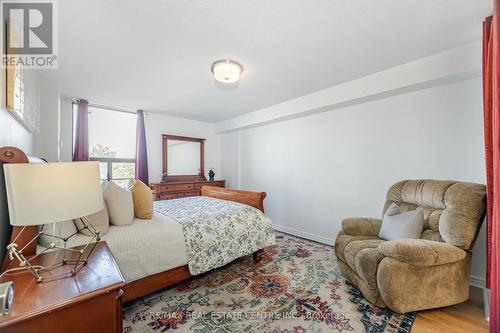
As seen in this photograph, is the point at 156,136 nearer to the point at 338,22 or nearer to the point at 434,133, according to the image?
the point at 338,22

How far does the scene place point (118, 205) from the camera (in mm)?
1904

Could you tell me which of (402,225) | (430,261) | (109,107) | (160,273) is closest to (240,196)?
(160,273)

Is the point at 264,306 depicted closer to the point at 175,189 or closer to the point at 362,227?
the point at 362,227

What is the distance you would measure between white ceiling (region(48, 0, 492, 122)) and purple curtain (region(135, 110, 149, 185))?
3.79ft

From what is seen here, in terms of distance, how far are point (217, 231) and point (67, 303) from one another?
60.0 inches

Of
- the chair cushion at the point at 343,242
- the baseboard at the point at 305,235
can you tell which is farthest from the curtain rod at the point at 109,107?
the chair cushion at the point at 343,242

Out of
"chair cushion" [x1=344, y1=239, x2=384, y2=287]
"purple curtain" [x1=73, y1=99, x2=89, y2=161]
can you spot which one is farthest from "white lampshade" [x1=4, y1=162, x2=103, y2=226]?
"purple curtain" [x1=73, y1=99, x2=89, y2=161]

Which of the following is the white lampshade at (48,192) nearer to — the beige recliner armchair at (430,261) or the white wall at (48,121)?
the beige recliner armchair at (430,261)

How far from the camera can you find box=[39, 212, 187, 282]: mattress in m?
1.69

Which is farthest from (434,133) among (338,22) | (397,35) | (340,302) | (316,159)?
(340,302)

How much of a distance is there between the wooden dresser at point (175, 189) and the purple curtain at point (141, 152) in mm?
288

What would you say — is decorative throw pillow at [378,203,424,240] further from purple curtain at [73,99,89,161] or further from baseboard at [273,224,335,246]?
purple curtain at [73,99,89,161]

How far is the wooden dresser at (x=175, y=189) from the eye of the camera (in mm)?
4031

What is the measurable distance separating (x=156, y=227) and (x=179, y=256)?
0.35 meters
